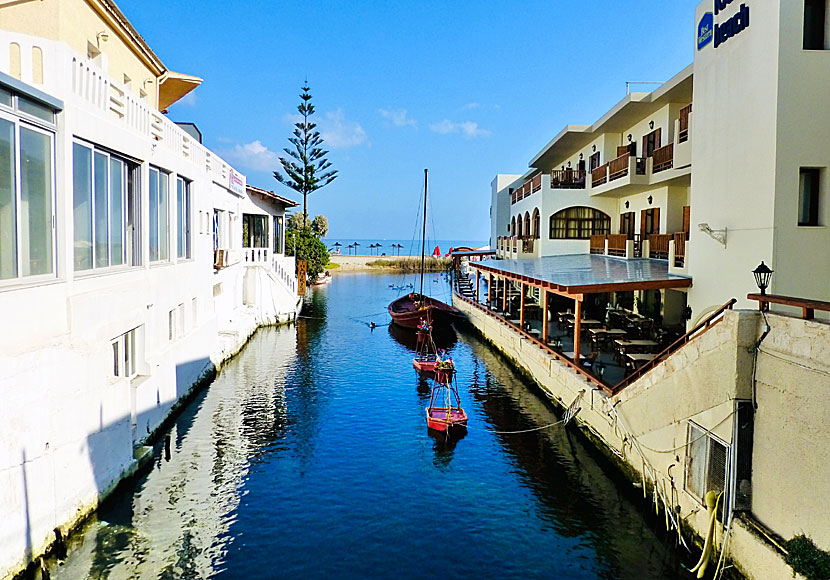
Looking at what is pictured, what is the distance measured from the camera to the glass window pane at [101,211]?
10086 mm

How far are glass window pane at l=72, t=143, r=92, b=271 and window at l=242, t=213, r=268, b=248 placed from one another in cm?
2211

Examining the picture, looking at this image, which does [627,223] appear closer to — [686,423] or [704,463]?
[686,423]

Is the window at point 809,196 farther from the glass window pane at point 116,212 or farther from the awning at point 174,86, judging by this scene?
the awning at point 174,86

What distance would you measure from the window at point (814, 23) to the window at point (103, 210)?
1318 cm

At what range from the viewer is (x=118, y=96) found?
10.7 meters

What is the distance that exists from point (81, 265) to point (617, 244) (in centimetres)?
2083

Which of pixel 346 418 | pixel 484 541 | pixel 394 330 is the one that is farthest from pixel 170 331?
pixel 394 330

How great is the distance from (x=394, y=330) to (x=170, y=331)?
18601 millimetres

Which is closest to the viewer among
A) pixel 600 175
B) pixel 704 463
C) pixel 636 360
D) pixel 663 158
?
pixel 704 463

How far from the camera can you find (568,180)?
96.1ft

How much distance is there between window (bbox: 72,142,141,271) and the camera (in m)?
9.34

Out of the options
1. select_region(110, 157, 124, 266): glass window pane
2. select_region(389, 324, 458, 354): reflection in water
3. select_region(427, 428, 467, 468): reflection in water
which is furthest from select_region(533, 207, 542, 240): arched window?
select_region(110, 157, 124, 266): glass window pane

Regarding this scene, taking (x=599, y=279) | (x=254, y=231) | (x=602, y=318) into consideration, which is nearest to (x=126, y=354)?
(x=599, y=279)

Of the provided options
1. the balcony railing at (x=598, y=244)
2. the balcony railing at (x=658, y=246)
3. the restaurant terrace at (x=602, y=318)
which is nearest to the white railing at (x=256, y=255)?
the restaurant terrace at (x=602, y=318)
